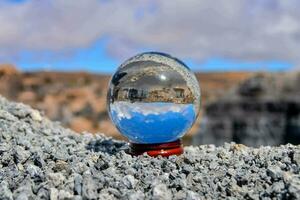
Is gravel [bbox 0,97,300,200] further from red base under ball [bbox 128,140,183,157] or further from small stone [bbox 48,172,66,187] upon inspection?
red base under ball [bbox 128,140,183,157]

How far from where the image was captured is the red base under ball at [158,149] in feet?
14.5

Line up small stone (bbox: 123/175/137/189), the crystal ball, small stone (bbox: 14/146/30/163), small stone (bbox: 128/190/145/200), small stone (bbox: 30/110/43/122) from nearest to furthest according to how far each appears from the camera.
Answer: small stone (bbox: 128/190/145/200) → small stone (bbox: 123/175/137/189) → small stone (bbox: 14/146/30/163) → the crystal ball → small stone (bbox: 30/110/43/122)

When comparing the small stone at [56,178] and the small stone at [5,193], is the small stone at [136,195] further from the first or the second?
the small stone at [5,193]

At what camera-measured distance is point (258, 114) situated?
1627cm

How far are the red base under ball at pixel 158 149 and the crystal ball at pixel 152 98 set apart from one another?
3cm

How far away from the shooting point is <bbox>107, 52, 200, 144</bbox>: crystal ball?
4.39 metres

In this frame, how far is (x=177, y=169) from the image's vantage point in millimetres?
3912

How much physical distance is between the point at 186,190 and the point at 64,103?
89.6 feet

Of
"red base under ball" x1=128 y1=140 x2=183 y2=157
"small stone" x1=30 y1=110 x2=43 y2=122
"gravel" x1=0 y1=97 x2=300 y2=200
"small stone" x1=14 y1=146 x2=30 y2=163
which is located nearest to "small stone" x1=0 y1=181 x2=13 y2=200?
"gravel" x1=0 y1=97 x2=300 y2=200

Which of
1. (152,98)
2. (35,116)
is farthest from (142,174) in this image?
(35,116)

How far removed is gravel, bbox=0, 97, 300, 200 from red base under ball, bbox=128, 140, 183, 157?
15cm

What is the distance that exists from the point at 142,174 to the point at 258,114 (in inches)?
509

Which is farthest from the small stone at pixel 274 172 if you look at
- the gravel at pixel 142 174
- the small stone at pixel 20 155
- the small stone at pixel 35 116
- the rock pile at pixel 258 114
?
the rock pile at pixel 258 114

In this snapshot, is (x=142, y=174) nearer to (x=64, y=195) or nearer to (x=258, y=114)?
(x=64, y=195)
